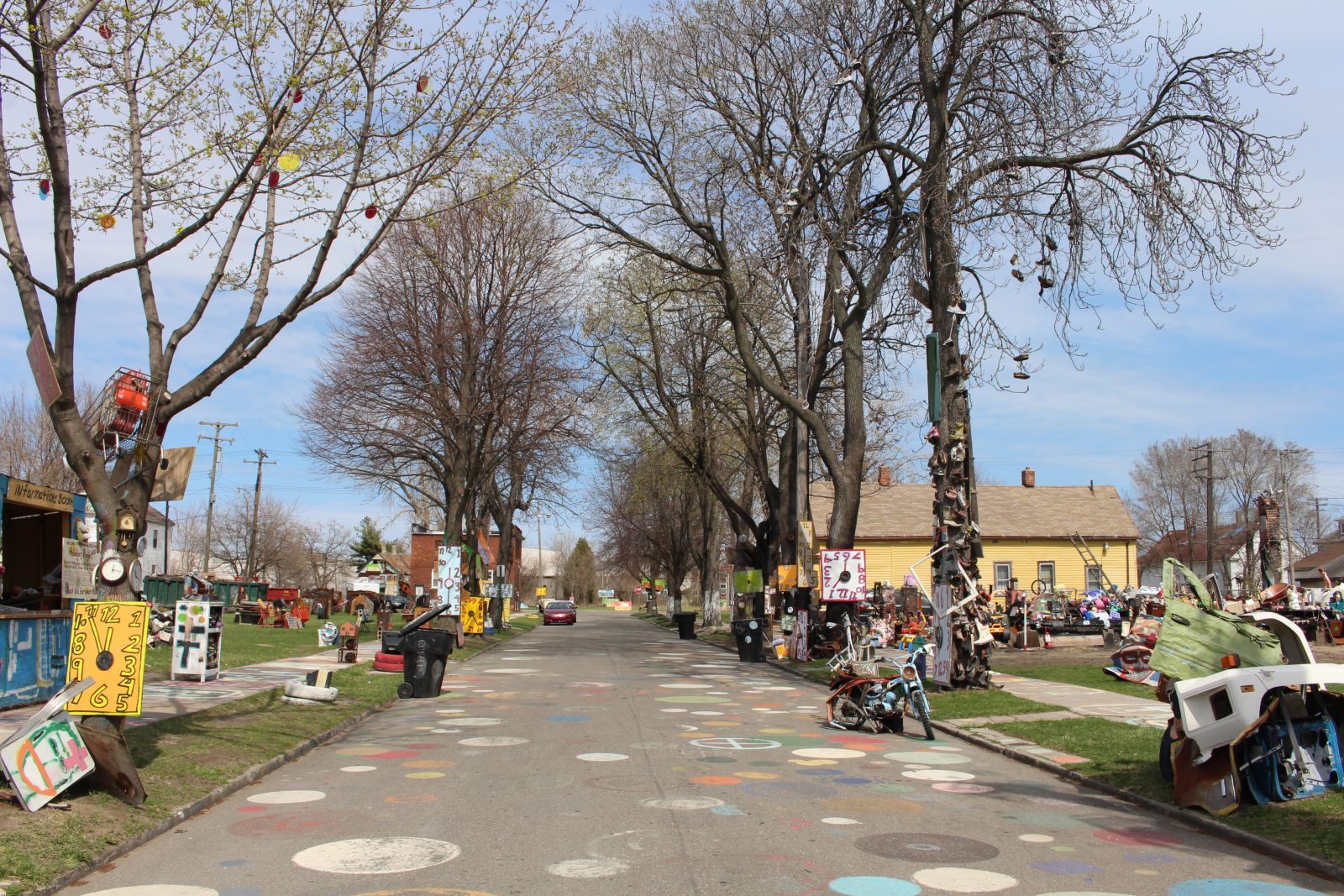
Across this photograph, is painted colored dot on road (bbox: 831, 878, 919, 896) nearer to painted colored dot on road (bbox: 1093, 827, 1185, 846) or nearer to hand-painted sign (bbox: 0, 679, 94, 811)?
painted colored dot on road (bbox: 1093, 827, 1185, 846)

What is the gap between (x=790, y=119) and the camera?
23891 mm

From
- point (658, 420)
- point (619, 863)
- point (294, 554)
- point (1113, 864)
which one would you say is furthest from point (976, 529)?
point (294, 554)

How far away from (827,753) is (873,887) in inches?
216

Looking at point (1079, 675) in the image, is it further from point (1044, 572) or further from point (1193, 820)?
point (1044, 572)

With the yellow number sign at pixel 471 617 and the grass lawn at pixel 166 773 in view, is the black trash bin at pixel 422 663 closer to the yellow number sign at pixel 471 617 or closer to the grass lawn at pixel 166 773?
the grass lawn at pixel 166 773

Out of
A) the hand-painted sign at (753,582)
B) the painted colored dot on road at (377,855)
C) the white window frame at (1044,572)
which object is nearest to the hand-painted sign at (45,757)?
the painted colored dot on road at (377,855)

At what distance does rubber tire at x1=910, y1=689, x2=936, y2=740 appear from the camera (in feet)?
42.2

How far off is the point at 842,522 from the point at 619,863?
17231 mm

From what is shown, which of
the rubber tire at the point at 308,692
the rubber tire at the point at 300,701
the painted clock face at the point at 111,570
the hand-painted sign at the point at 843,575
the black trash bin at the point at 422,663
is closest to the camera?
the painted clock face at the point at 111,570

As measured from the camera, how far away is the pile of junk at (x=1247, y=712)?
785 cm

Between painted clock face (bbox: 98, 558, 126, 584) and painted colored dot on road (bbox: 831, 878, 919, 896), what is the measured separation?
619 cm

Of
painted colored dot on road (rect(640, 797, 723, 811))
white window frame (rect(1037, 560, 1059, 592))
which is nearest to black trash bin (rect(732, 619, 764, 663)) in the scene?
painted colored dot on road (rect(640, 797, 723, 811))

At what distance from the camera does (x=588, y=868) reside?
6.56 meters

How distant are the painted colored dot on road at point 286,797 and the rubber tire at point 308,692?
6.02 m
